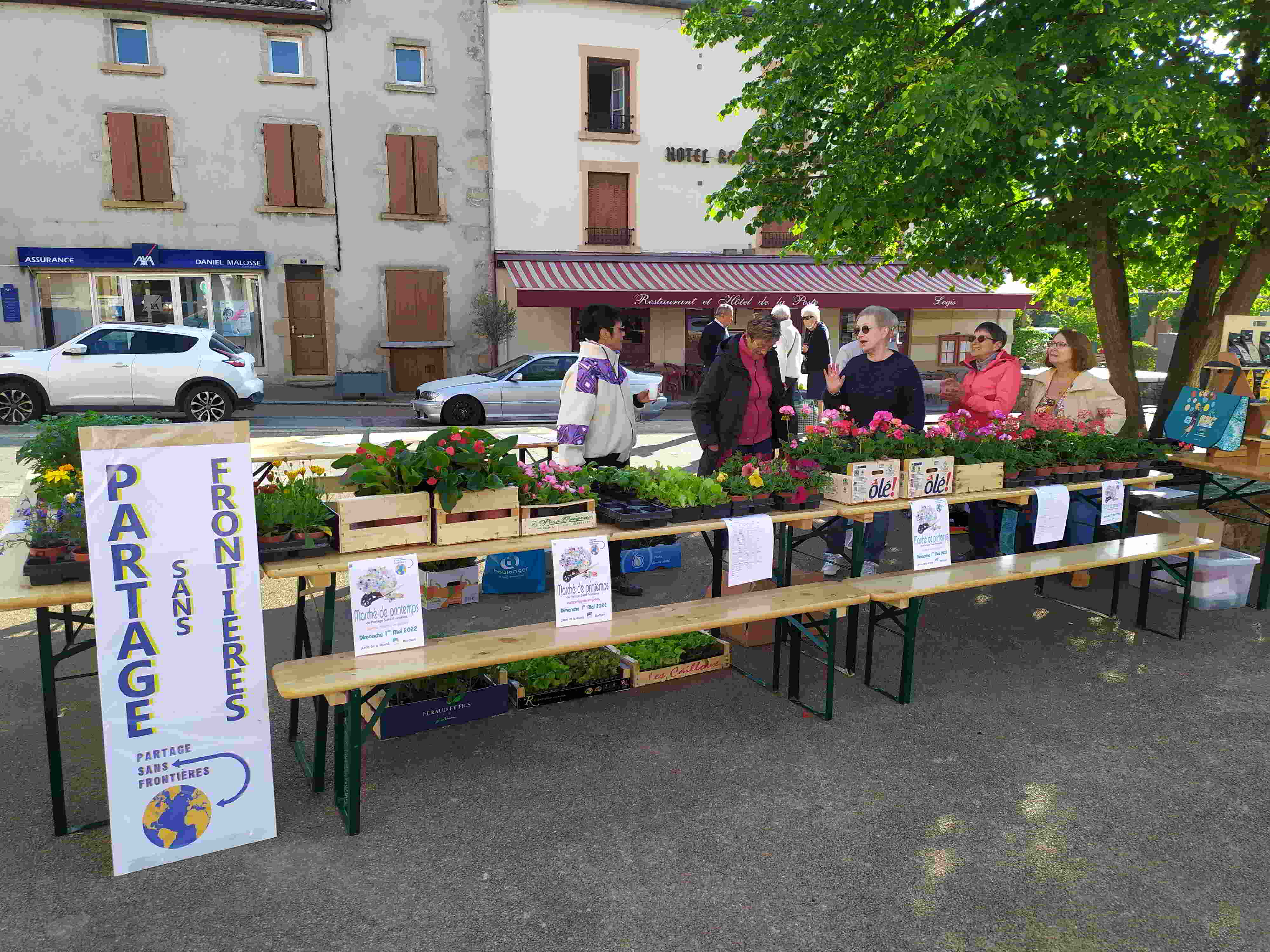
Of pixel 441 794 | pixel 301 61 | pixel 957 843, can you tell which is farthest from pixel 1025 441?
pixel 301 61

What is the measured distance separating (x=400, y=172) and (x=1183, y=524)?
17.4 metres

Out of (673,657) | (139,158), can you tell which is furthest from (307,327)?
(673,657)

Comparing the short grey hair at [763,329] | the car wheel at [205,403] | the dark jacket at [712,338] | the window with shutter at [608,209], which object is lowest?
the car wheel at [205,403]

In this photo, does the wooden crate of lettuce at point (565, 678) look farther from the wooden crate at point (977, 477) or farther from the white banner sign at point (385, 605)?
the wooden crate at point (977, 477)

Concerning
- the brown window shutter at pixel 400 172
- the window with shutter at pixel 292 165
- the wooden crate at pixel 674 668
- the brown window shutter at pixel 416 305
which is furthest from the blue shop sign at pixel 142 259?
the wooden crate at pixel 674 668

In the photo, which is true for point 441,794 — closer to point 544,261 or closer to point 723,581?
point 723,581

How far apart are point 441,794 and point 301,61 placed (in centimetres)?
1939

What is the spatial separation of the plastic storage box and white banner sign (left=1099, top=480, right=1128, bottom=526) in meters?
0.79

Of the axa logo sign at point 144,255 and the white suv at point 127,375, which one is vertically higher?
the axa logo sign at point 144,255

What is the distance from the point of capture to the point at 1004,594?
21.9 feet

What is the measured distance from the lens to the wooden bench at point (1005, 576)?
470cm

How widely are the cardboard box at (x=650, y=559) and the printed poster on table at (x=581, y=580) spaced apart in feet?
8.95

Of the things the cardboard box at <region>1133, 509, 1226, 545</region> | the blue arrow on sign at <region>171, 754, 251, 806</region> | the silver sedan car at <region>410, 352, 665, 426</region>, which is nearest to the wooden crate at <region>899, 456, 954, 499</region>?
the cardboard box at <region>1133, 509, 1226, 545</region>

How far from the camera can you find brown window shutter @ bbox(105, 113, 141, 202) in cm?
1817
